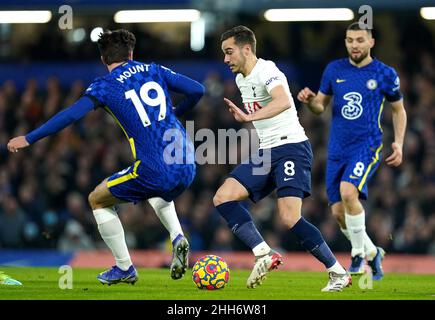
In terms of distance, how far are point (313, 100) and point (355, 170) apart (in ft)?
3.58

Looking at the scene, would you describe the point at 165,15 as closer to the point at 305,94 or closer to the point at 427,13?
the point at 427,13

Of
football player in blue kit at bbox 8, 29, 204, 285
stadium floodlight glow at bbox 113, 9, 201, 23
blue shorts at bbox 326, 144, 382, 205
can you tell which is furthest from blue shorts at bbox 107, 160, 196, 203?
stadium floodlight glow at bbox 113, 9, 201, 23

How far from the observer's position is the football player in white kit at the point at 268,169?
30.2 ft

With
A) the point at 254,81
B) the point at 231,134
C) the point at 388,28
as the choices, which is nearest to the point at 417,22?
the point at 388,28

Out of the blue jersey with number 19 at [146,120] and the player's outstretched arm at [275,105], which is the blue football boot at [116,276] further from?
the player's outstretched arm at [275,105]

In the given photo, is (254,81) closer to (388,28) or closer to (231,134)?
(231,134)

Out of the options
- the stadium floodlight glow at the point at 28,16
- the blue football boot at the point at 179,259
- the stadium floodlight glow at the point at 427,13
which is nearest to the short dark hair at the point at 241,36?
the blue football boot at the point at 179,259

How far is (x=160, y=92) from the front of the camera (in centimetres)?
957

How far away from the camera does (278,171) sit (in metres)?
9.42

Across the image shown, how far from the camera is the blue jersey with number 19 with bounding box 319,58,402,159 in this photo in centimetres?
1107

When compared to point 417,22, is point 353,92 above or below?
below

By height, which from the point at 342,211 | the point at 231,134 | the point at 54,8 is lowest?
the point at 342,211

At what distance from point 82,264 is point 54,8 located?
5474mm

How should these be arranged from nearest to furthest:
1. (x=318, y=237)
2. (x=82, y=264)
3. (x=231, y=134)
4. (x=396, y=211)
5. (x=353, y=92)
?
(x=318, y=237) < (x=353, y=92) < (x=82, y=264) < (x=396, y=211) < (x=231, y=134)
